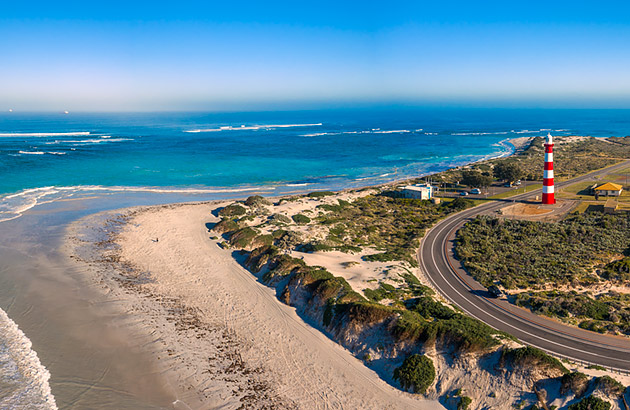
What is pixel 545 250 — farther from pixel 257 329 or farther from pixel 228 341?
pixel 228 341

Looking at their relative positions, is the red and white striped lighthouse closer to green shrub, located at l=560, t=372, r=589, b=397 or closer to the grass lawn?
the grass lawn

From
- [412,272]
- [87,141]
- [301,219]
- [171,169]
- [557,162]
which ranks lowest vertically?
[412,272]

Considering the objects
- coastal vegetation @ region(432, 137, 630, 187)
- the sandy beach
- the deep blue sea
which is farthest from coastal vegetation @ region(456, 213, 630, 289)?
the deep blue sea

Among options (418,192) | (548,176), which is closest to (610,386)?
(548,176)

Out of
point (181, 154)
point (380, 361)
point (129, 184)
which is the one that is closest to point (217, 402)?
point (380, 361)

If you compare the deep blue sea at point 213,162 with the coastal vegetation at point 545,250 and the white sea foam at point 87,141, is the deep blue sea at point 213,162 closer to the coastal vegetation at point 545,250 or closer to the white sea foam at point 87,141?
the white sea foam at point 87,141

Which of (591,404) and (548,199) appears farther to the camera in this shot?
(548,199)
